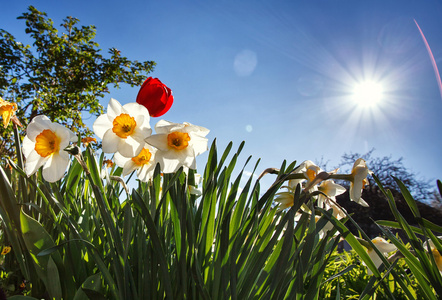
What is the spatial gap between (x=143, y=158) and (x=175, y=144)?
6.8 inches

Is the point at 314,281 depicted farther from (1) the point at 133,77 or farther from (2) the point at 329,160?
(2) the point at 329,160

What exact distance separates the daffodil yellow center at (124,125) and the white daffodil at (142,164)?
0.37ft

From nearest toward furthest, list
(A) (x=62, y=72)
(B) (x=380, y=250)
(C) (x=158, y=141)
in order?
(C) (x=158, y=141)
(B) (x=380, y=250)
(A) (x=62, y=72)

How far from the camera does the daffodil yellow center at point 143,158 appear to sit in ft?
2.86

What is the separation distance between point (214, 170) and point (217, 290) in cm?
31

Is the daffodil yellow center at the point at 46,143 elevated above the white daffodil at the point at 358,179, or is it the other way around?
the white daffodil at the point at 358,179

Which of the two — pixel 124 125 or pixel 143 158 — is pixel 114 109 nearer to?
pixel 124 125

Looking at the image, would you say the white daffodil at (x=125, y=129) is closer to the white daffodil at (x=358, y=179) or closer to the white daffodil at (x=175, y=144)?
the white daffodil at (x=175, y=144)

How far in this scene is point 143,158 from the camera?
88 cm

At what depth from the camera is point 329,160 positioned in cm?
1480

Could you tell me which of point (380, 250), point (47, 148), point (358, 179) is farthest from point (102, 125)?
point (380, 250)

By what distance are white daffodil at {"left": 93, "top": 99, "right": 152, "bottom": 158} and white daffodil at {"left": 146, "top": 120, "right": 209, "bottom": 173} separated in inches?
1.4

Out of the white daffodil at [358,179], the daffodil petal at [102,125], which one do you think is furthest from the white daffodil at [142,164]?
the white daffodil at [358,179]

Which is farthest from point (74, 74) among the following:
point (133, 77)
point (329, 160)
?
point (329, 160)
